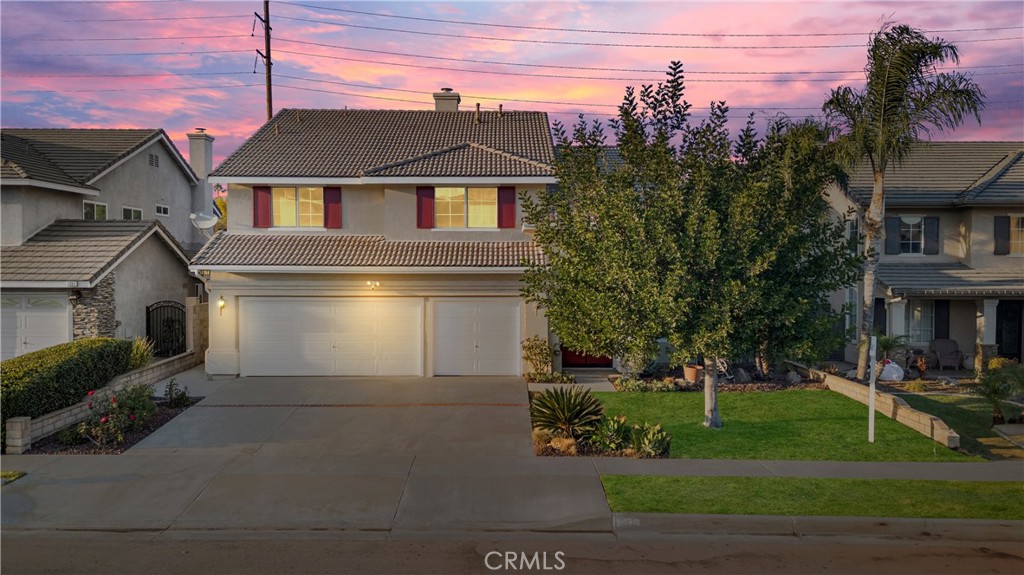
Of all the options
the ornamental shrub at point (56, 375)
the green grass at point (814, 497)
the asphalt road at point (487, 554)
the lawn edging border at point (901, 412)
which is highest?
the ornamental shrub at point (56, 375)

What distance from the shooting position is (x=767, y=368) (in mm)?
19688

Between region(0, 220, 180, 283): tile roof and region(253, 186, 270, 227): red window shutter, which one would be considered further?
region(253, 186, 270, 227): red window shutter

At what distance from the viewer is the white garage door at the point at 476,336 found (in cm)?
2017

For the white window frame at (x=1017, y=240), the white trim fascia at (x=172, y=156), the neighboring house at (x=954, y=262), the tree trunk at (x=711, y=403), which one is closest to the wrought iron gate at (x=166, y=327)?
the white trim fascia at (x=172, y=156)

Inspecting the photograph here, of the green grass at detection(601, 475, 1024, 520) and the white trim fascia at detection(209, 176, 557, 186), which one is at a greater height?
the white trim fascia at detection(209, 176, 557, 186)

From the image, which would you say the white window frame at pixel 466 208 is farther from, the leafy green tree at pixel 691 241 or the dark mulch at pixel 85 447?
the dark mulch at pixel 85 447

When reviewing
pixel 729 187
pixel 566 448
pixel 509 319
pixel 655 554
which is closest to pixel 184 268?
pixel 509 319

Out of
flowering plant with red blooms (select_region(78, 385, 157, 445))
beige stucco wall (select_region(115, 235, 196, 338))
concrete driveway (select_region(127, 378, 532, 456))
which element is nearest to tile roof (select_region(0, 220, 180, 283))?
beige stucco wall (select_region(115, 235, 196, 338))

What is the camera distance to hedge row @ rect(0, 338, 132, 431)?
513 inches

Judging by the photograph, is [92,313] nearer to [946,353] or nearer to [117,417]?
[117,417]

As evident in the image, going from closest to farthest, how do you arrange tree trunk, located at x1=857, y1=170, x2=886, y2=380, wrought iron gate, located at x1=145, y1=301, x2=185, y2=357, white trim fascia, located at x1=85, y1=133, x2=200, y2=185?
tree trunk, located at x1=857, y1=170, x2=886, y2=380 → wrought iron gate, located at x1=145, y1=301, x2=185, y2=357 → white trim fascia, located at x1=85, y1=133, x2=200, y2=185

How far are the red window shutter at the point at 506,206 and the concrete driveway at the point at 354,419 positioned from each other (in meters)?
4.46

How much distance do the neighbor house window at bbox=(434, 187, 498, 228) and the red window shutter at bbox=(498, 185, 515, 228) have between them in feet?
0.43

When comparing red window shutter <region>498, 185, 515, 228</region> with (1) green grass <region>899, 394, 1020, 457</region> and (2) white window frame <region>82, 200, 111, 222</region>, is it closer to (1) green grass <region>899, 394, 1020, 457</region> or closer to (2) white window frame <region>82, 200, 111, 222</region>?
(1) green grass <region>899, 394, 1020, 457</region>
